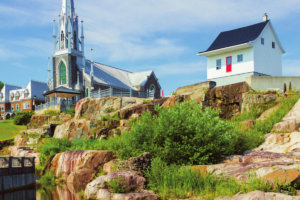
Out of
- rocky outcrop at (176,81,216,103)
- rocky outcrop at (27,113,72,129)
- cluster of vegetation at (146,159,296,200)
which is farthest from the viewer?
rocky outcrop at (27,113,72,129)

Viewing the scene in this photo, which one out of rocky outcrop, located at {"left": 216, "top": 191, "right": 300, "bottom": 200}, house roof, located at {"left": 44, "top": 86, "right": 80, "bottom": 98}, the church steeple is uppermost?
the church steeple

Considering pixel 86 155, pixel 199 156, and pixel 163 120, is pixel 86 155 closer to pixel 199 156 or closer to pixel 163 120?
pixel 163 120

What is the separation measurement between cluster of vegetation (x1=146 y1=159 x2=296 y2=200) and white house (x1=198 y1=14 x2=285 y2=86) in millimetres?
23863

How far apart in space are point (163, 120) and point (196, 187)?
3.55 meters

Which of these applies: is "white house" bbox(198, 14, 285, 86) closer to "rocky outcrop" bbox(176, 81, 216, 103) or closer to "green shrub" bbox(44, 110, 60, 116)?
"rocky outcrop" bbox(176, 81, 216, 103)

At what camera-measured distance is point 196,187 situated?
1077 centimetres

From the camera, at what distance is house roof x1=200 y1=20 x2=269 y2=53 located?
34.3m

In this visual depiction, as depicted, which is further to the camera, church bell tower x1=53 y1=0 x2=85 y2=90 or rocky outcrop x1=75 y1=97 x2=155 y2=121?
church bell tower x1=53 y1=0 x2=85 y2=90

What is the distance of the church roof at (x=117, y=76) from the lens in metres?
53.5

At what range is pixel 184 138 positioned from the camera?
13.0 metres

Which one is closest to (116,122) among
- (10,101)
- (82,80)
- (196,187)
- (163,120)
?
(163,120)

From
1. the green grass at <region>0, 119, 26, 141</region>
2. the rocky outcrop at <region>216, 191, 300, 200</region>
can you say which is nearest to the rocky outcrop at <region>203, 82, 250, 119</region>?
the rocky outcrop at <region>216, 191, 300, 200</region>

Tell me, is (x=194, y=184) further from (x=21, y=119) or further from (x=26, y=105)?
(x=26, y=105)

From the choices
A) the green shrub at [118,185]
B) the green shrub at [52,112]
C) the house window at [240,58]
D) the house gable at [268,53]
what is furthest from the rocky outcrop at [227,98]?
the green shrub at [52,112]
